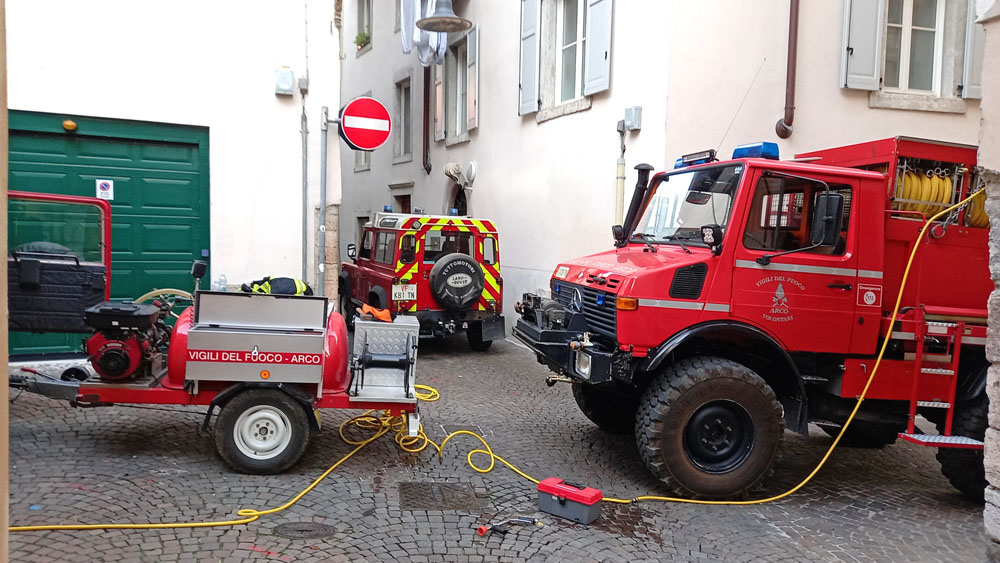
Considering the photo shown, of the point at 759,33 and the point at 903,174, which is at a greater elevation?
the point at 759,33

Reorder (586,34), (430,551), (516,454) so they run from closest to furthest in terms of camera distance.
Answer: (430,551) < (516,454) < (586,34)

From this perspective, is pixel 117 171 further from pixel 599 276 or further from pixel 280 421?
pixel 599 276

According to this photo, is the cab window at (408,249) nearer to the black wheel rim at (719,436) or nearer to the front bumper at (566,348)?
the front bumper at (566,348)

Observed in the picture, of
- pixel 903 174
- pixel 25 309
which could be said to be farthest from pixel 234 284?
pixel 903 174

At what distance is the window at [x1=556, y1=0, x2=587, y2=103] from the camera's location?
11.6m

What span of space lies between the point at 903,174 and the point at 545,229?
698 centimetres

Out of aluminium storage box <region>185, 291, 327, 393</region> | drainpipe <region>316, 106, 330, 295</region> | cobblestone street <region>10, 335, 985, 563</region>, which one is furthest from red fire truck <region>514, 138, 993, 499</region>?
drainpipe <region>316, 106, 330, 295</region>

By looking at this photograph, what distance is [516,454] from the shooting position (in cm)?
589

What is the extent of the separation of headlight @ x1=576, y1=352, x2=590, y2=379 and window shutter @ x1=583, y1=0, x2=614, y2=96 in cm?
603

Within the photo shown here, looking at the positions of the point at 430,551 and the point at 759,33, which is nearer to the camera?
the point at 430,551

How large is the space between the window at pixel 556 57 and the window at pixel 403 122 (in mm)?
6331

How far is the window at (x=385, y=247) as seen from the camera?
10461 millimetres

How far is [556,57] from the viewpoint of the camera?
1184cm

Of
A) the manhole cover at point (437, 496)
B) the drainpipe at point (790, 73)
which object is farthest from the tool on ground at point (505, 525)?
the drainpipe at point (790, 73)
